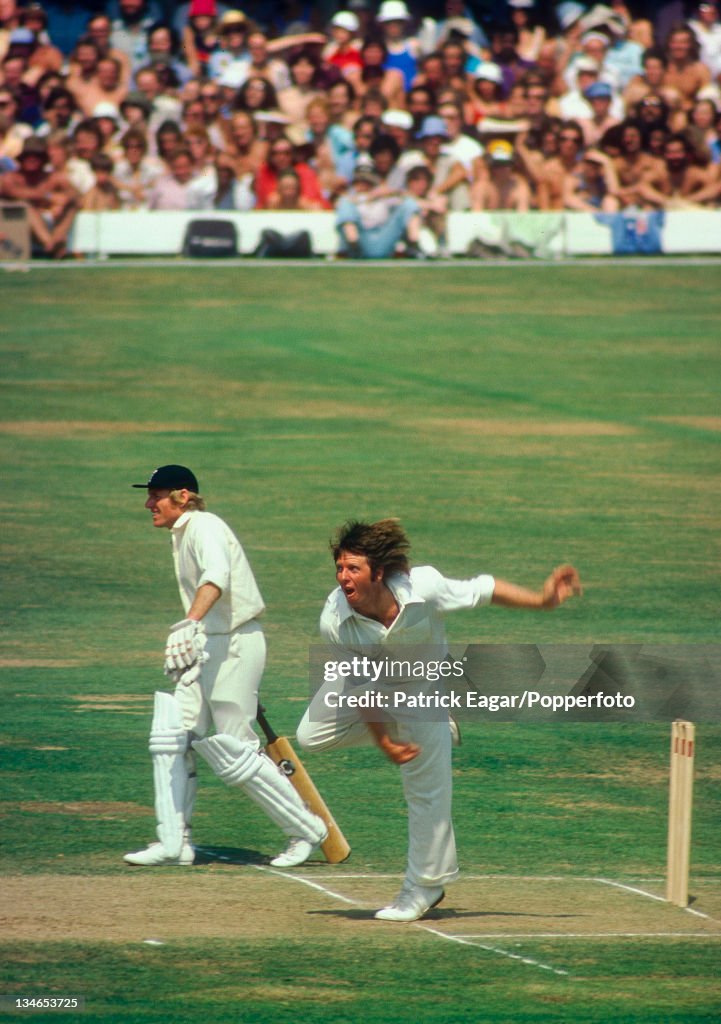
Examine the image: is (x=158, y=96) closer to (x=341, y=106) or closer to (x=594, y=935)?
(x=341, y=106)

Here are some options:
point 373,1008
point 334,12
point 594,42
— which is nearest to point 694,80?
point 594,42

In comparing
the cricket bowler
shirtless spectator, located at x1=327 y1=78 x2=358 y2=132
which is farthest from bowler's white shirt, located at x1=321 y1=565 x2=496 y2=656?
shirtless spectator, located at x1=327 y1=78 x2=358 y2=132

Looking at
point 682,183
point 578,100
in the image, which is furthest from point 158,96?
point 682,183

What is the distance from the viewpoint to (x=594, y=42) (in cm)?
2597

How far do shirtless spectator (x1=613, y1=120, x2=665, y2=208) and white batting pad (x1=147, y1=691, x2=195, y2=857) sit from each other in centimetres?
1715

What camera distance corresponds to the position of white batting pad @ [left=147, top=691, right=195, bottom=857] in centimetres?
862

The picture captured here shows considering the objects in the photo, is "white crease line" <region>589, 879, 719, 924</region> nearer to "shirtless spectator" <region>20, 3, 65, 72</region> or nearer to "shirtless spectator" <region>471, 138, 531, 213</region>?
"shirtless spectator" <region>471, 138, 531, 213</region>

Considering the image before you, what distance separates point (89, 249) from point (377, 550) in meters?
17.6

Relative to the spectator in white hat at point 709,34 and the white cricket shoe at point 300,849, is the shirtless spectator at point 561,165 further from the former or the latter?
the white cricket shoe at point 300,849

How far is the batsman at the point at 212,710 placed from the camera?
28.1 feet

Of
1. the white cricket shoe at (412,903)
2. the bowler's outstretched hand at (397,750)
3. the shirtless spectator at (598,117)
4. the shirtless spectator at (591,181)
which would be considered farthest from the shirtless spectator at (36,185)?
the bowler's outstretched hand at (397,750)

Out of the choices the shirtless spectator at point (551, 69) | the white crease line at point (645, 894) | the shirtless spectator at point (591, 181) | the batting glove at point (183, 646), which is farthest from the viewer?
the shirtless spectator at point (551, 69)

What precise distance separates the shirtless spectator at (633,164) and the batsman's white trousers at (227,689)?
668 inches

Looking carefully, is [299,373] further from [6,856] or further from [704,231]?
[6,856]
